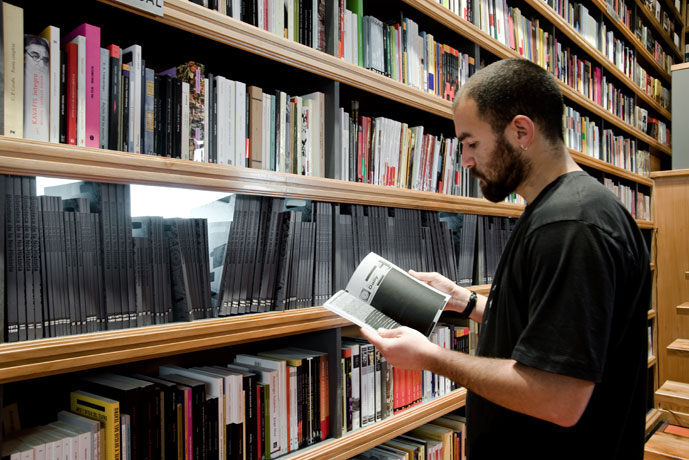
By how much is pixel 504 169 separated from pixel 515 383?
469mm

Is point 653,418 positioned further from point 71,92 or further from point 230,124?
point 71,92

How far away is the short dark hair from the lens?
112 cm

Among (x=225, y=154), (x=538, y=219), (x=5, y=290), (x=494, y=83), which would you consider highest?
(x=494, y=83)

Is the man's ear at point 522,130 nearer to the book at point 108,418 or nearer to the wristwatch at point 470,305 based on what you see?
the wristwatch at point 470,305

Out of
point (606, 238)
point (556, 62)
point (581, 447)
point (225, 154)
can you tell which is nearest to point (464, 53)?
point (556, 62)

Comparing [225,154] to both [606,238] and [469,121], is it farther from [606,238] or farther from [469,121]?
[606,238]

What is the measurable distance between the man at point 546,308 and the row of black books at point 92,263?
1.62ft

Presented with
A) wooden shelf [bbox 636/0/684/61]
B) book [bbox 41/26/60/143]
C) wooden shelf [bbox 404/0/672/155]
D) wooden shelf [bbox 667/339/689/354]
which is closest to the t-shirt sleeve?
book [bbox 41/26/60/143]

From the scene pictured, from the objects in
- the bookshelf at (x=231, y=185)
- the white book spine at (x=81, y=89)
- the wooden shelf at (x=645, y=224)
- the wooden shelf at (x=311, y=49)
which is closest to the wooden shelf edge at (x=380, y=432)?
the bookshelf at (x=231, y=185)

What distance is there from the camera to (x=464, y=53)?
226 cm

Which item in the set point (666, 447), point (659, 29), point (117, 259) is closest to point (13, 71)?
point (117, 259)

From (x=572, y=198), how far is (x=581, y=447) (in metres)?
0.48

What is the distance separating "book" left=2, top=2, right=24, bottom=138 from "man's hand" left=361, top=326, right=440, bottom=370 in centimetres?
83

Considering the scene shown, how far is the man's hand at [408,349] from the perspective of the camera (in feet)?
3.60
